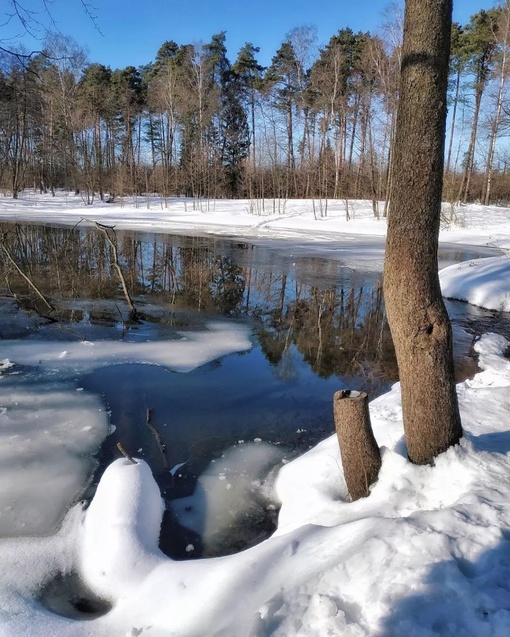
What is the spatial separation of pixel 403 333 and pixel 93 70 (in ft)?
159

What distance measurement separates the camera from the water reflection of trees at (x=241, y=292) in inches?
286

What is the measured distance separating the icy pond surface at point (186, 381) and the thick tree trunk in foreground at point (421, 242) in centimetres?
144

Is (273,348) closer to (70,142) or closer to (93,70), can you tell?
(70,142)

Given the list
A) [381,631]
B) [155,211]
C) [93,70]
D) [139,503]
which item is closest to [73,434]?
[139,503]

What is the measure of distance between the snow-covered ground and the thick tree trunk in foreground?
1.03 ft

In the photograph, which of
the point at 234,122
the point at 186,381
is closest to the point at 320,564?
the point at 186,381

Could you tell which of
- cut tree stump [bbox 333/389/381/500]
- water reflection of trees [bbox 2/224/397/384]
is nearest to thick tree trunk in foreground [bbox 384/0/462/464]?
cut tree stump [bbox 333/389/381/500]

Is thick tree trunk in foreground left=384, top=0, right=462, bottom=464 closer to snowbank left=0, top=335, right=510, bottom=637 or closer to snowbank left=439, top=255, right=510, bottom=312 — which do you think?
snowbank left=0, top=335, right=510, bottom=637

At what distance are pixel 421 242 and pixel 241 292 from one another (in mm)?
8564

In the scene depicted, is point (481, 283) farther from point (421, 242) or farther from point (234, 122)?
point (234, 122)

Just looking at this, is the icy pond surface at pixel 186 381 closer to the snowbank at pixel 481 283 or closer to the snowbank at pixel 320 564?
the snowbank at pixel 320 564

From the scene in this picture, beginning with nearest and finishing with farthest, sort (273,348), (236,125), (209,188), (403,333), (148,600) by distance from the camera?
(148,600), (403,333), (273,348), (209,188), (236,125)

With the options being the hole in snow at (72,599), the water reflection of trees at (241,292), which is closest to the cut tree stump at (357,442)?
the hole in snow at (72,599)

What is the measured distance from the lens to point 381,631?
1.76m
